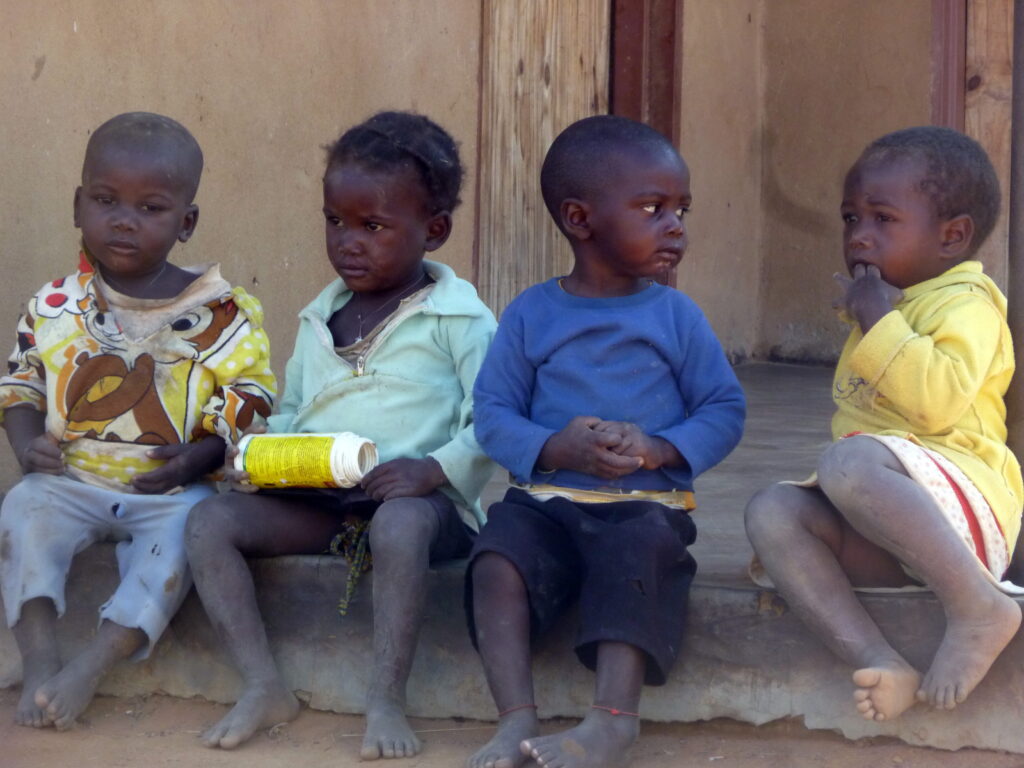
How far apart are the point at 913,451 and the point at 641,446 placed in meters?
0.52

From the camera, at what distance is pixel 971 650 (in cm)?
259

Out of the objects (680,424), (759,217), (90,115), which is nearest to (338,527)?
(680,424)

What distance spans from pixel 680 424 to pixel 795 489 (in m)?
0.28

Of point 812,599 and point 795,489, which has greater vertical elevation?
point 795,489

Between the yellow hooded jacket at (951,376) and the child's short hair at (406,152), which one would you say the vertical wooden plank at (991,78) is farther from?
the child's short hair at (406,152)

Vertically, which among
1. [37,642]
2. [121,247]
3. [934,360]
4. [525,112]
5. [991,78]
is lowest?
[37,642]

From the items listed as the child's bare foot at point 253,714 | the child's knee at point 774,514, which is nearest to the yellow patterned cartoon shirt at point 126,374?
the child's bare foot at point 253,714

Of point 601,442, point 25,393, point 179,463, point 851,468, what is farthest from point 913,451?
point 25,393

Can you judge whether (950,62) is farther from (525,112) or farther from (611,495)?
(525,112)

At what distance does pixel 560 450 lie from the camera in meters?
2.86

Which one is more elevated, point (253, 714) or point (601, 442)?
point (601, 442)

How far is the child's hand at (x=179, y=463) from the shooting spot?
317 centimetres

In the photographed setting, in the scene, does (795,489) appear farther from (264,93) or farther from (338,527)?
(264,93)

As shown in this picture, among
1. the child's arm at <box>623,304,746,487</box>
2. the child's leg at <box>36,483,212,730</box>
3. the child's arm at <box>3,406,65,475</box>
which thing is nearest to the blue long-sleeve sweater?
the child's arm at <box>623,304,746,487</box>
